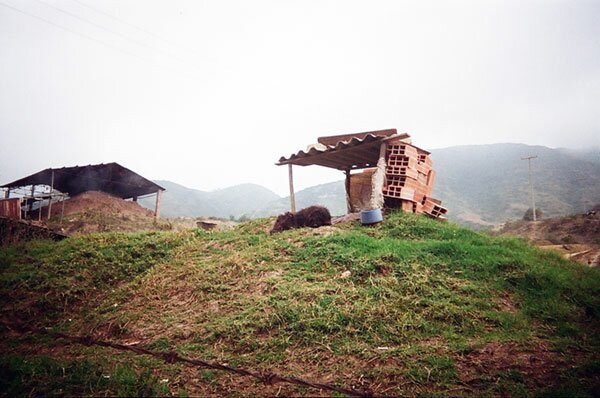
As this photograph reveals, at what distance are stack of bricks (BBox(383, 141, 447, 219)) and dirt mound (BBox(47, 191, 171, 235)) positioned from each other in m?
13.5

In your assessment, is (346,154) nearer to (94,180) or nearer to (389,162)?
(389,162)

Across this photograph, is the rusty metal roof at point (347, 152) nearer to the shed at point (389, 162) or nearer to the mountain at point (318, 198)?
the shed at point (389, 162)

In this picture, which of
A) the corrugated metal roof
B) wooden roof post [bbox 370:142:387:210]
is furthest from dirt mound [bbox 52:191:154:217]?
wooden roof post [bbox 370:142:387:210]

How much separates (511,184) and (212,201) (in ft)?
243

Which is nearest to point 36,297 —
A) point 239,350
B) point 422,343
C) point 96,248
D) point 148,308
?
point 96,248

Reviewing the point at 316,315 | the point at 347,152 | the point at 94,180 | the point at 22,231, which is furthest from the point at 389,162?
the point at 94,180

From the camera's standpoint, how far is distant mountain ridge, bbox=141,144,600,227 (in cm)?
4806

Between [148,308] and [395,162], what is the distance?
807cm

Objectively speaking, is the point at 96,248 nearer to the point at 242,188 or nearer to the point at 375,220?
the point at 375,220

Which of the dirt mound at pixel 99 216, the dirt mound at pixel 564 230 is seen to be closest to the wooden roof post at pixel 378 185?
the dirt mound at pixel 564 230

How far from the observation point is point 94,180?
22859mm

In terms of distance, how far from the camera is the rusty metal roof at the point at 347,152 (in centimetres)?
986

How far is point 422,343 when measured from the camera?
3.79 meters

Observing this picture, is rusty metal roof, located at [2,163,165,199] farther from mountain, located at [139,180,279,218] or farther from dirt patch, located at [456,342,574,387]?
mountain, located at [139,180,279,218]
